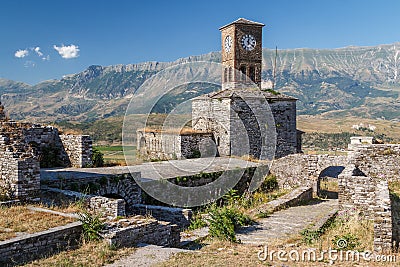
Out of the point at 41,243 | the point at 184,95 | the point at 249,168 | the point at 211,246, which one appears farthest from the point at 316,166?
the point at 41,243

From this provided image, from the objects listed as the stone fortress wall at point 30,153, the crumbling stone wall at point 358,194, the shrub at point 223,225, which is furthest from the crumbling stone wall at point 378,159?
the stone fortress wall at point 30,153

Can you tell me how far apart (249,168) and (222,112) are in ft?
20.5

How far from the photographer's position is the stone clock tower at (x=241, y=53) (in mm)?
27828

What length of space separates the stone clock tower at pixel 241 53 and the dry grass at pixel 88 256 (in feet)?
68.4

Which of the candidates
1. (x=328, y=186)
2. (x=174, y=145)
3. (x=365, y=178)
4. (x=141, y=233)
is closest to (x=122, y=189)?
(x=141, y=233)

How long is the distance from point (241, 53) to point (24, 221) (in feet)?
72.4

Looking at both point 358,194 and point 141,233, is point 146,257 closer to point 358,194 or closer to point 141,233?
point 141,233

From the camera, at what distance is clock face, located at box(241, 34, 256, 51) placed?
28203 mm

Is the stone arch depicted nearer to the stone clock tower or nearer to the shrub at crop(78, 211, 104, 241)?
the shrub at crop(78, 211, 104, 241)

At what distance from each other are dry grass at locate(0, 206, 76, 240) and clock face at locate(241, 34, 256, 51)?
21646mm

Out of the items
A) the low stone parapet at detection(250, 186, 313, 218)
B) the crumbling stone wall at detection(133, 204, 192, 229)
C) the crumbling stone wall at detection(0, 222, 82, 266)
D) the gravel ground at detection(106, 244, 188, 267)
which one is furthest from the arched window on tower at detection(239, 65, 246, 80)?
the crumbling stone wall at detection(0, 222, 82, 266)

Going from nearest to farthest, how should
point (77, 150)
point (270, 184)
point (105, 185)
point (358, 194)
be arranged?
1. point (358, 194)
2. point (105, 185)
3. point (77, 150)
4. point (270, 184)

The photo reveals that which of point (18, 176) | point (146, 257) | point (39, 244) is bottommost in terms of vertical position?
point (146, 257)

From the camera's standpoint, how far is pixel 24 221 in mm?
8531
